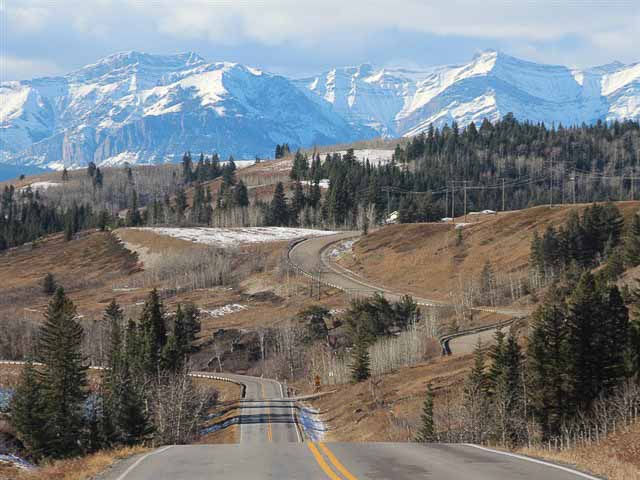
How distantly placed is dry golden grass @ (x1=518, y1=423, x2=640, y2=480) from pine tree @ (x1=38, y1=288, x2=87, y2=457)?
137 feet

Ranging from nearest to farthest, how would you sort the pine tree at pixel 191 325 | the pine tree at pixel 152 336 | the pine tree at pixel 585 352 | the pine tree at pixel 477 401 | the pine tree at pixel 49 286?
the pine tree at pixel 477 401, the pine tree at pixel 585 352, the pine tree at pixel 152 336, the pine tree at pixel 191 325, the pine tree at pixel 49 286

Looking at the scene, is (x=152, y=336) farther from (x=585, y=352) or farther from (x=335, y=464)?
(x=335, y=464)

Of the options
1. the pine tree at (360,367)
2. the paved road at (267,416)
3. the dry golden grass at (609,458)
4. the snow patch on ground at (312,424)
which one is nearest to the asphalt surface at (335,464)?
the dry golden grass at (609,458)

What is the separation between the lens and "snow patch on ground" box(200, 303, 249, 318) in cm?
14543

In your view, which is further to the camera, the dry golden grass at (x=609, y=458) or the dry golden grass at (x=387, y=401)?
the dry golden grass at (x=387, y=401)

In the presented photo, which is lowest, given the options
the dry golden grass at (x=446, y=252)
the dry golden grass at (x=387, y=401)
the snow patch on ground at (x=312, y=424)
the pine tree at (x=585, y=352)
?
the snow patch on ground at (x=312, y=424)

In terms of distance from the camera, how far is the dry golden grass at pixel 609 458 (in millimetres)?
18031

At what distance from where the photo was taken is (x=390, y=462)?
19438mm

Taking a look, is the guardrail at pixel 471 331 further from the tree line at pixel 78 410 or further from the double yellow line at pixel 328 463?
the double yellow line at pixel 328 463

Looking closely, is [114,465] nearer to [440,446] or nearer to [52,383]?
[440,446]

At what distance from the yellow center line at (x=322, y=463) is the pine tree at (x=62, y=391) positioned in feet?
129

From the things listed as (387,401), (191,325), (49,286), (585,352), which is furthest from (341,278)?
(585,352)

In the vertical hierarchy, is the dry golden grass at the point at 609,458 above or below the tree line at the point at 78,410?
above

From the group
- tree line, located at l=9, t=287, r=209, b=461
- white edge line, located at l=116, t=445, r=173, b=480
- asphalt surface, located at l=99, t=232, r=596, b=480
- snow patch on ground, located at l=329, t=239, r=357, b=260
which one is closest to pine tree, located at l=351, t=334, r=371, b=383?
tree line, located at l=9, t=287, r=209, b=461
